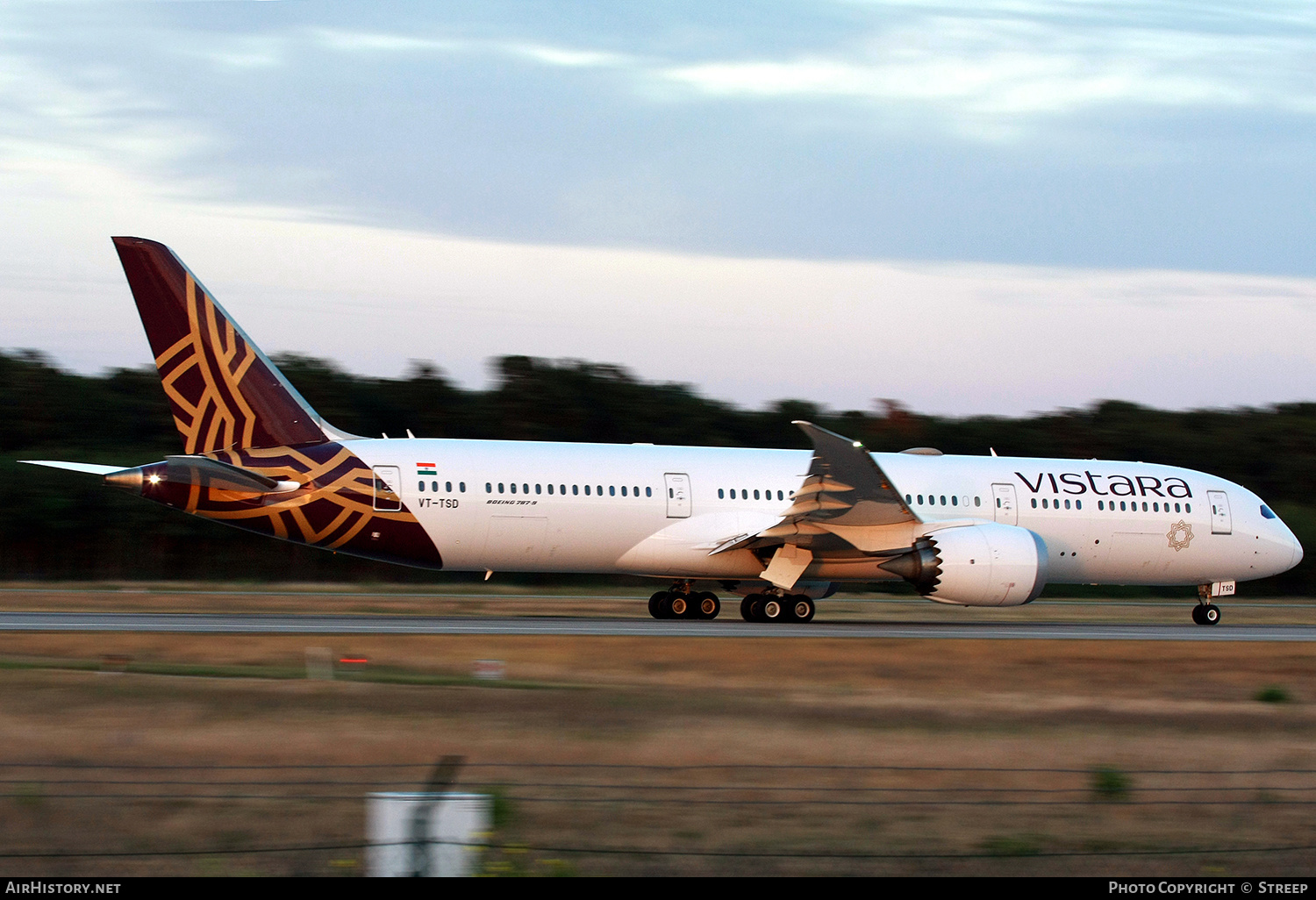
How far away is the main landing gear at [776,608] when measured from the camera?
22.7 metres

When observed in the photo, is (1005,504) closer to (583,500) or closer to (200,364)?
(583,500)

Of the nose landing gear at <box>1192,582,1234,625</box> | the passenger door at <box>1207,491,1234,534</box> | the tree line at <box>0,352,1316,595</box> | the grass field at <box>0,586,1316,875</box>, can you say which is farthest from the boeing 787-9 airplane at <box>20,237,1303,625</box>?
the tree line at <box>0,352,1316,595</box>

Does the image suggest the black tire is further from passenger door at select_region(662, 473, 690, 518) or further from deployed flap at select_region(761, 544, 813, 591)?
deployed flap at select_region(761, 544, 813, 591)

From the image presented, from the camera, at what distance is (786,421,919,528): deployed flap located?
20.9 m

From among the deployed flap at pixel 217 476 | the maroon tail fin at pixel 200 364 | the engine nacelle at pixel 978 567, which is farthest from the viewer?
the engine nacelle at pixel 978 567

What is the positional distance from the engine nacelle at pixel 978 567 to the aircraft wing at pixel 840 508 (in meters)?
0.68

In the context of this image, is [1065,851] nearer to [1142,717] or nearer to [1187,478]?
[1142,717]

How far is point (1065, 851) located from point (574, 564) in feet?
50.1

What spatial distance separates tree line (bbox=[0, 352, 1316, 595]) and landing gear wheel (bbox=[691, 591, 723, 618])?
14.8 meters

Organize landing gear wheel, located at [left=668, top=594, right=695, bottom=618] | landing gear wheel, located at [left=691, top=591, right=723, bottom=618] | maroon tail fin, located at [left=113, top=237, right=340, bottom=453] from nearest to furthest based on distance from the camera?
maroon tail fin, located at [left=113, top=237, right=340, bottom=453]
landing gear wheel, located at [left=668, top=594, right=695, bottom=618]
landing gear wheel, located at [left=691, top=591, right=723, bottom=618]

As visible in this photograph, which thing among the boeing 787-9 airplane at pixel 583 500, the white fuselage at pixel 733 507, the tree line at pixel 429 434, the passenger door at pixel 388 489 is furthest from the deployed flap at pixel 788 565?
the tree line at pixel 429 434

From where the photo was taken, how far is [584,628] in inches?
781

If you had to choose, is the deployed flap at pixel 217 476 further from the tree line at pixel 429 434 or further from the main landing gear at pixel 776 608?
the tree line at pixel 429 434

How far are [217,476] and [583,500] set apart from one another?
19.4 feet
